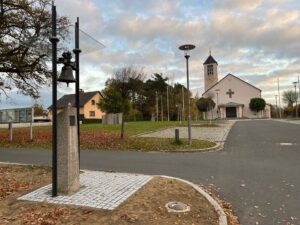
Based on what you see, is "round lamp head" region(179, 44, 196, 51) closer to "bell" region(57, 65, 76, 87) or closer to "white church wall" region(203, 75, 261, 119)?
"bell" region(57, 65, 76, 87)

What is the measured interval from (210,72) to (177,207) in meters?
93.2

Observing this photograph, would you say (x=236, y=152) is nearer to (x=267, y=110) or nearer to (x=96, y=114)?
(x=96, y=114)

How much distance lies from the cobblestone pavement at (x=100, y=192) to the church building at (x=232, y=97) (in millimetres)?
74718

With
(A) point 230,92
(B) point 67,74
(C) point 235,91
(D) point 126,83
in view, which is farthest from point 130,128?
(C) point 235,91

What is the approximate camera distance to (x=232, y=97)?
8700cm

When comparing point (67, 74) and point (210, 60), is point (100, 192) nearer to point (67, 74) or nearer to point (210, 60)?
point (67, 74)

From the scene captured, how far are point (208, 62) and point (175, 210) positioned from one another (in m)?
93.7

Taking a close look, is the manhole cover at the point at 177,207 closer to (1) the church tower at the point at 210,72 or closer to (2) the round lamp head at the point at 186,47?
(2) the round lamp head at the point at 186,47

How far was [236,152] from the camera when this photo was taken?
14852mm

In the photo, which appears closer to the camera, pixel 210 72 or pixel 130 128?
pixel 130 128


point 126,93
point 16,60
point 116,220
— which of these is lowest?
point 116,220

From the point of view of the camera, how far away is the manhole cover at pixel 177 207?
6240 millimetres

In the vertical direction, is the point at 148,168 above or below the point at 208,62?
below

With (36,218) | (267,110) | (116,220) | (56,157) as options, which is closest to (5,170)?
(56,157)
